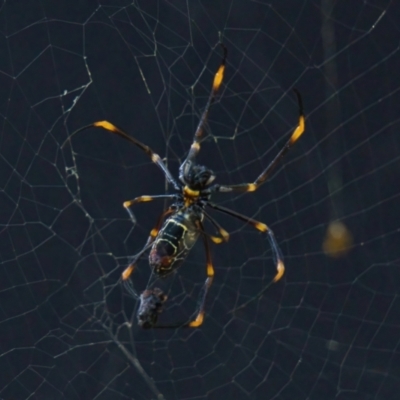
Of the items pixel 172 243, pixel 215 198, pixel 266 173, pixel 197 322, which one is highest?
pixel 266 173

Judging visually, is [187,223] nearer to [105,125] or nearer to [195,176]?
[195,176]

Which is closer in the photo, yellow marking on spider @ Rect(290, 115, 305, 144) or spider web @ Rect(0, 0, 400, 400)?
yellow marking on spider @ Rect(290, 115, 305, 144)

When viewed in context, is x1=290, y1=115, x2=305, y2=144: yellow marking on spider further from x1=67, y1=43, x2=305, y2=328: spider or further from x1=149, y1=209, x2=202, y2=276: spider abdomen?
x1=149, y1=209, x2=202, y2=276: spider abdomen

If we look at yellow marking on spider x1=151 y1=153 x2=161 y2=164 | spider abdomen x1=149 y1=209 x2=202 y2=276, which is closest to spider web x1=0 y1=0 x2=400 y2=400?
yellow marking on spider x1=151 y1=153 x2=161 y2=164

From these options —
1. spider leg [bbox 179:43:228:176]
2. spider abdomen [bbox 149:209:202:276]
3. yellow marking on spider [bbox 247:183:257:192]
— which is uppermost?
spider leg [bbox 179:43:228:176]

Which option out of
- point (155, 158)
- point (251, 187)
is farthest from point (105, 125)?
point (251, 187)

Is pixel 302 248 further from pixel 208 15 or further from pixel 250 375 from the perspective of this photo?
pixel 208 15

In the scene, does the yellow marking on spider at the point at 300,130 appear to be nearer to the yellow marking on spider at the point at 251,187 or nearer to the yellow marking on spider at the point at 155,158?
the yellow marking on spider at the point at 251,187
